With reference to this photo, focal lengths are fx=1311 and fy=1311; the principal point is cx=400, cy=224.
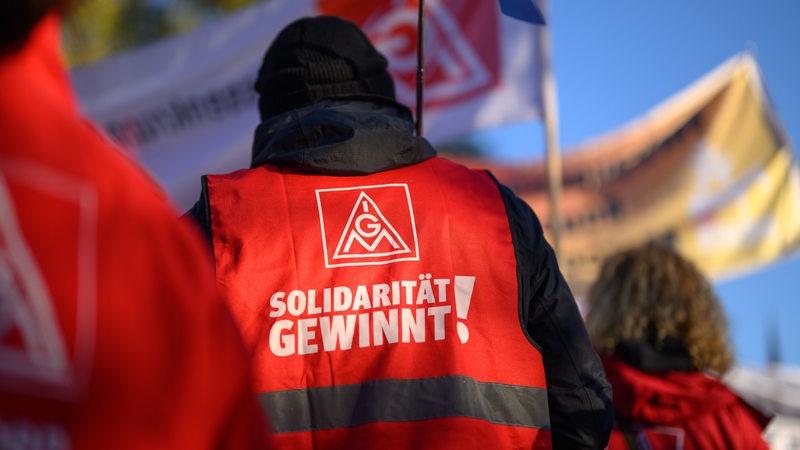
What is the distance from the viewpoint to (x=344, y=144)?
2.45 meters

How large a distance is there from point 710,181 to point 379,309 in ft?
25.6

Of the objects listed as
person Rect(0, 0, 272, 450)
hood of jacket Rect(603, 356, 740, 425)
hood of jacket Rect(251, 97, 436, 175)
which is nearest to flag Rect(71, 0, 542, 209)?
hood of jacket Rect(603, 356, 740, 425)

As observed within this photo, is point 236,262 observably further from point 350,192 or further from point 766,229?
point 766,229

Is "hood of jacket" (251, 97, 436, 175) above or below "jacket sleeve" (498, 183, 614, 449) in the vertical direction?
above

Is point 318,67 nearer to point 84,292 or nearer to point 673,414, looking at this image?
point 673,414

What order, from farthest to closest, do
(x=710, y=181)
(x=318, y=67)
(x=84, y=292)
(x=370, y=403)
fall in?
1. (x=710, y=181)
2. (x=318, y=67)
3. (x=370, y=403)
4. (x=84, y=292)

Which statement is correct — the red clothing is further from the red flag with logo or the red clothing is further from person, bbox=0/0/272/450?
the red flag with logo

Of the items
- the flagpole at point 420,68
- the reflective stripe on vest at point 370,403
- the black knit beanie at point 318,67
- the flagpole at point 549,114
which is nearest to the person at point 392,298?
the reflective stripe on vest at point 370,403

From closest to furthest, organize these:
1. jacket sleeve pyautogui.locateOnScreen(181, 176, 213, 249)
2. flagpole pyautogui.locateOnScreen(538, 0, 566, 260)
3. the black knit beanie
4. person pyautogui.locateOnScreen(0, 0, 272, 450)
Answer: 1. person pyautogui.locateOnScreen(0, 0, 272, 450)
2. jacket sleeve pyautogui.locateOnScreen(181, 176, 213, 249)
3. the black knit beanie
4. flagpole pyautogui.locateOnScreen(538, 0, 566, 260)

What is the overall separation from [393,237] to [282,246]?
0.20m

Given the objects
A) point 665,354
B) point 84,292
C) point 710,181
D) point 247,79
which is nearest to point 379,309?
point 84,292

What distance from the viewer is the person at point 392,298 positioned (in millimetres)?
2287

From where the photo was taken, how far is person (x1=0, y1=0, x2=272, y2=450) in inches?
39.2

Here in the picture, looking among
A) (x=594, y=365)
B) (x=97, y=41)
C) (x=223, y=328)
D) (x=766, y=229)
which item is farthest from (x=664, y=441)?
(x=97, y=41)
